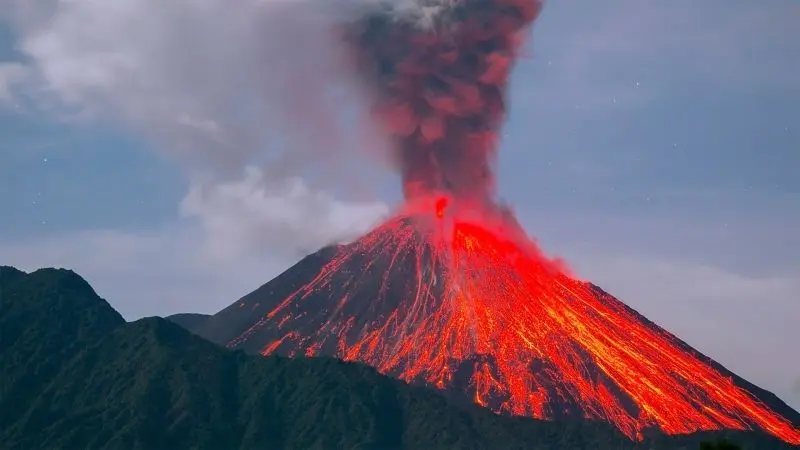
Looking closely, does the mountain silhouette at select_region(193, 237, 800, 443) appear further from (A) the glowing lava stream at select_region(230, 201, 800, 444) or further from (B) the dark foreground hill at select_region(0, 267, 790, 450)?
(B) the dark foreground hill at select_region(0, 267, 790, 450)

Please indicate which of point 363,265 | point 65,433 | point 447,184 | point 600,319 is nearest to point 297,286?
point 363,265

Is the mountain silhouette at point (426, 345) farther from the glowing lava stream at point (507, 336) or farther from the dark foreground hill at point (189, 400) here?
the dark foreground hill at point (189, 400)

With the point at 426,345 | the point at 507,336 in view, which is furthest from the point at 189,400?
the point at 507,336

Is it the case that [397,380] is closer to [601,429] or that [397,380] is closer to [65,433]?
[601,429]

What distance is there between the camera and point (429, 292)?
130 meters

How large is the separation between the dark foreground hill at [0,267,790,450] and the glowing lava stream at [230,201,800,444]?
19.5ft

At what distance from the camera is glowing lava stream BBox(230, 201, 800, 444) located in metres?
113

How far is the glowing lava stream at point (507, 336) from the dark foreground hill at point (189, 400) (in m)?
5.96

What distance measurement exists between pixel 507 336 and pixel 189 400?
1215 inches

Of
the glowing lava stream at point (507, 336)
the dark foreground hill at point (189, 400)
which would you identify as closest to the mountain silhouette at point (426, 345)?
the glowing lava stream at point (507, 336)

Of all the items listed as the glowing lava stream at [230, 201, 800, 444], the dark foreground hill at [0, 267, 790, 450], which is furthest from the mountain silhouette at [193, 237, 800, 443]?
the dark foreground hill at [0, 267, 790, 450]

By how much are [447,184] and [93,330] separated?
36006 mm

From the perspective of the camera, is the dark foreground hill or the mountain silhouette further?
the mountain silhouette

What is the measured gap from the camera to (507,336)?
121688 mm
